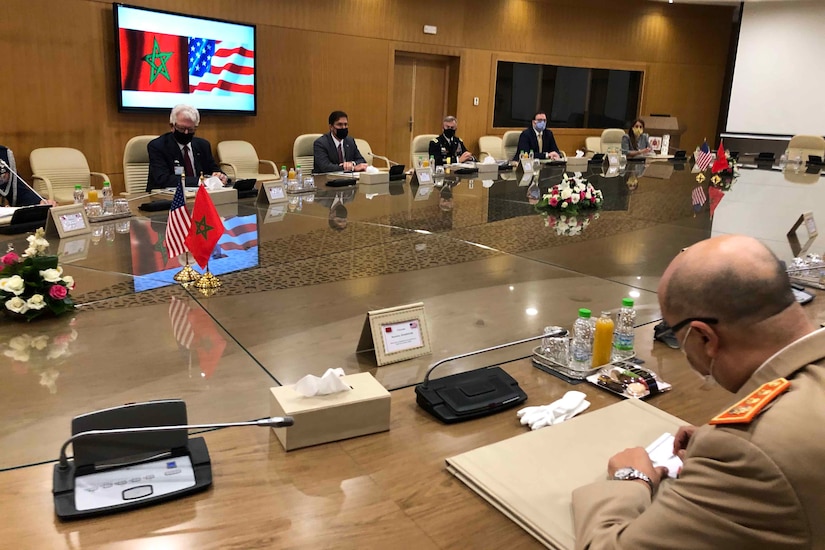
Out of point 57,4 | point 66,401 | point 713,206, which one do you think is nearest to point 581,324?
point 66,401

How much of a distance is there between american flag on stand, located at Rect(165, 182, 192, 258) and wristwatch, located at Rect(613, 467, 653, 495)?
71.7 inches

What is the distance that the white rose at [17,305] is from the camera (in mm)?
1965

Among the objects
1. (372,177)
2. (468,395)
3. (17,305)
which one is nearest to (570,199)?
(372,177)

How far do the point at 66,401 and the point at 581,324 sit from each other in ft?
4.18

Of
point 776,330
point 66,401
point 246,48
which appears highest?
point 246,48

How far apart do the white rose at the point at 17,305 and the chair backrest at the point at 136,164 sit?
342cm

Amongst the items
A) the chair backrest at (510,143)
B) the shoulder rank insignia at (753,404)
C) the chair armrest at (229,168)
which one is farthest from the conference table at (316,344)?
the chair backrest at (510,143)

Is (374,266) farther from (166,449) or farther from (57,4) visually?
(57,4)

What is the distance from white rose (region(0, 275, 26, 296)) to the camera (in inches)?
77.9

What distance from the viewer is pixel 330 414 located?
4.31 ft

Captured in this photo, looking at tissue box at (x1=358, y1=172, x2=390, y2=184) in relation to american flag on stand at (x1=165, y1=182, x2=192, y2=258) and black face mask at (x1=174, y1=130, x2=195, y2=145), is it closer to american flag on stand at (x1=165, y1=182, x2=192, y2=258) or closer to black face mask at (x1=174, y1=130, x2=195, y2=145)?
black face mask at (x1=174, y1=130, x2=195, y2=145)

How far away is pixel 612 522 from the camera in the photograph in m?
0.96

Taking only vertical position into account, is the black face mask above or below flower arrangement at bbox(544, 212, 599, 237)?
above

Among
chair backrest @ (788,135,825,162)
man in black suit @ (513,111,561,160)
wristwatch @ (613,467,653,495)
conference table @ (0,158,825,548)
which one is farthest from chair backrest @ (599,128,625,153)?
wristwatch @ (613,467,653,495)
